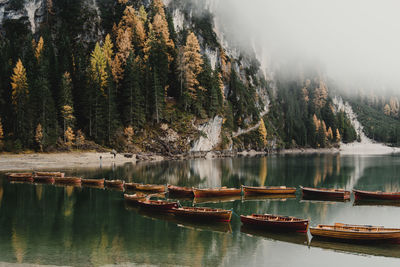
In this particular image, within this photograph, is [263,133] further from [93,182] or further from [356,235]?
[356,235]

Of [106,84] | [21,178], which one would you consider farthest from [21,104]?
[21,178]

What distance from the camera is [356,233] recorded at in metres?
23.8

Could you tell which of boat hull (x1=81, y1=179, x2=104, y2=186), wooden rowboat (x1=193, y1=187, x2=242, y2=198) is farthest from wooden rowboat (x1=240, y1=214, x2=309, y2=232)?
boat hull (x1=81, y1=179, x2=104, y2=186)

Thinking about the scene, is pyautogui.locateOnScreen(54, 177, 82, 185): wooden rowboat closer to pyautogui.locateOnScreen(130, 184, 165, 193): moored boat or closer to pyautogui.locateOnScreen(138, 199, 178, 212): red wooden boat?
pyautogui.locateOnScreen(130, 184, 165, 193): moored boat

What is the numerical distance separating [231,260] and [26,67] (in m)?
92.3

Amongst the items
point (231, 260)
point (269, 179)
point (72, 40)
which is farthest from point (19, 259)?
point (72, 40)

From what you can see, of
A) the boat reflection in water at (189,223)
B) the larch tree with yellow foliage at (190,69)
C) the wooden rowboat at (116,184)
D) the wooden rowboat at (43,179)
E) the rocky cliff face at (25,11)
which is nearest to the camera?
the boat reflection in water at (189,223)

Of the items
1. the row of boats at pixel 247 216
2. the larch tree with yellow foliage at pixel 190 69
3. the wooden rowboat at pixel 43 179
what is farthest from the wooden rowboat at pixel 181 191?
the larch tree with yellow foliage at pixel 190 69

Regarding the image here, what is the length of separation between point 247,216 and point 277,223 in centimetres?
290

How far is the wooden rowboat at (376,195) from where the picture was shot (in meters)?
42.2

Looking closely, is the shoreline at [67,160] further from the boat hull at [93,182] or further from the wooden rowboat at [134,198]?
the wooden rowboat at [134,198]

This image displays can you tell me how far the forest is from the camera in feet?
279

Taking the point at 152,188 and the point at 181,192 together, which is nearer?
the point at 181,192

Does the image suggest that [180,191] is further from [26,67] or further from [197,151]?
[26,67]
